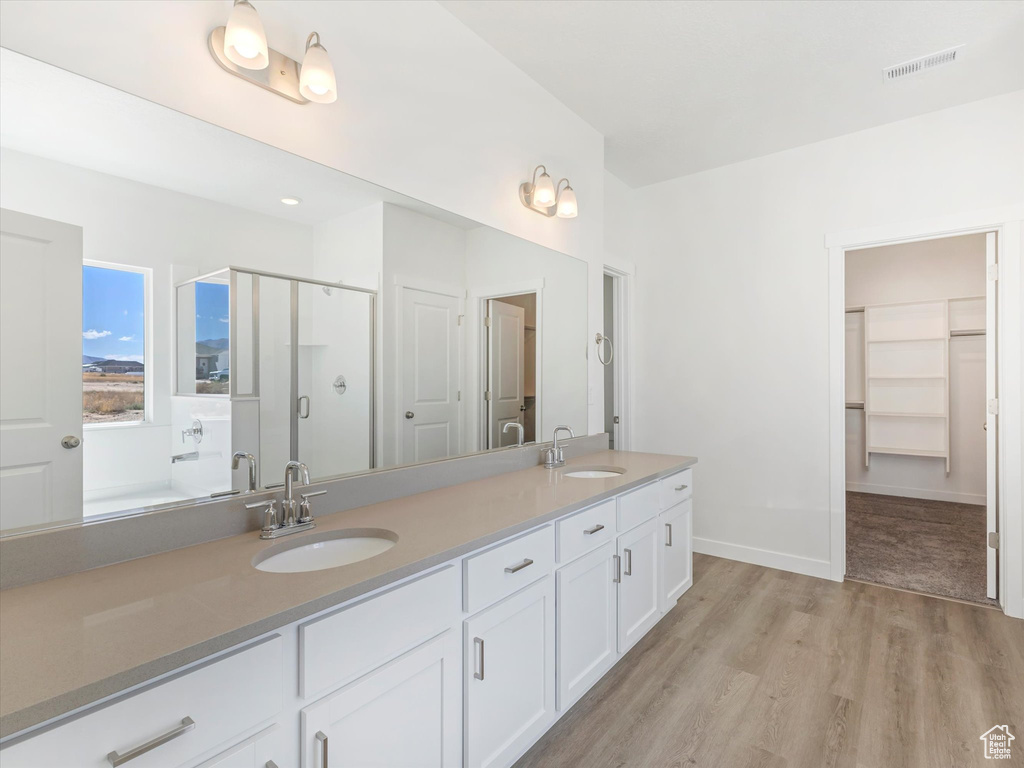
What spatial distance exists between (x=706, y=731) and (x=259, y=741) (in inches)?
62.0

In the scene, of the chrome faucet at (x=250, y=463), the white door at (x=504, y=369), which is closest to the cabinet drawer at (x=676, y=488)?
the white door at (x=504, y=369)

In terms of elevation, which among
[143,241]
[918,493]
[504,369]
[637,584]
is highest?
[143,241]

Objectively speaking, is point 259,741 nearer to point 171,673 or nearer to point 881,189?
point 171,673

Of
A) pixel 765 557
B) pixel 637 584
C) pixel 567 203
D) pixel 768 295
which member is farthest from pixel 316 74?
pixel 765 557

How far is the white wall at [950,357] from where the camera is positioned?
190 inches

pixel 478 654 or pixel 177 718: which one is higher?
pixel 177 718

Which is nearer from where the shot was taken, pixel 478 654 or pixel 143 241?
pixel 143 241

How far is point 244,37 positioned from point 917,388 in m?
5.98

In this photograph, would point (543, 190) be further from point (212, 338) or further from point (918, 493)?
point (918, 493)

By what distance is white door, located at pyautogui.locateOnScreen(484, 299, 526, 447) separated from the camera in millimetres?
2389

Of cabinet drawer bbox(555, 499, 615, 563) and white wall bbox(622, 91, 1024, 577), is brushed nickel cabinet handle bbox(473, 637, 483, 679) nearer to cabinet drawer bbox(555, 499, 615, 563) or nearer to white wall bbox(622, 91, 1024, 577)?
cabinet drawer bbox(555, 499, 615, 563)

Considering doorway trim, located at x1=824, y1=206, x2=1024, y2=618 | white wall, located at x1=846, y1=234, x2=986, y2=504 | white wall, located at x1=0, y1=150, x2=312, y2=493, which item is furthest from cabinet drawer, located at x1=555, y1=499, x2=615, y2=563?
white wall, located at x1=846, y1=234, x2=986, y2=504

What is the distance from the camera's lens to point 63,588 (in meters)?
1.05

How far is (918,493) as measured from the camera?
518cm
